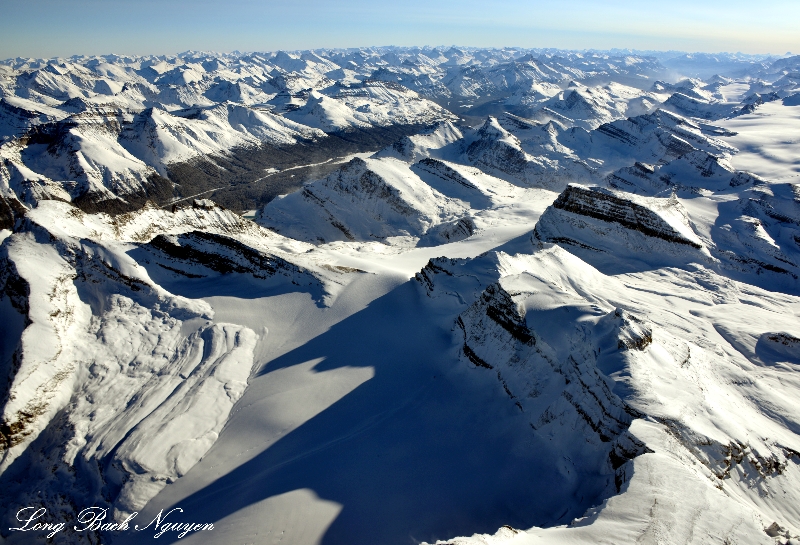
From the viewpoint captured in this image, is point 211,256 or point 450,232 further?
point 450,232

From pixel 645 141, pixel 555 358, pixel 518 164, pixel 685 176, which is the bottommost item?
pixel 555 358

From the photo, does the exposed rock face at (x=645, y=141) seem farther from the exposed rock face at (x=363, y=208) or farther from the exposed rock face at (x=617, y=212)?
the exposed rock face at (x=617, y=212)

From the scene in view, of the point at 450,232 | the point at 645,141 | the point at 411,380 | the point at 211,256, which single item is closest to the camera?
the point at 411,380

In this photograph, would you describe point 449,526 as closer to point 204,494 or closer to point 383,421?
point 383,421

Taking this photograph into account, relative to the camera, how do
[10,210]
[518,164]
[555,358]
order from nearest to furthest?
[555,358]
[10,210]
[518,164]

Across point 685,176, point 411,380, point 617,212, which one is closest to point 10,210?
point 411,380

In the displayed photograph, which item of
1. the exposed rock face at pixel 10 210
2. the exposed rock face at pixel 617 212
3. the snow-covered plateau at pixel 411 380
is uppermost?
the exposed rock face at pixel 617 212

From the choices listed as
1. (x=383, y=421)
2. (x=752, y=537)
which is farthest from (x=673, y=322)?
(x=383, y=421)

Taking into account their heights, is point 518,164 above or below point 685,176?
below

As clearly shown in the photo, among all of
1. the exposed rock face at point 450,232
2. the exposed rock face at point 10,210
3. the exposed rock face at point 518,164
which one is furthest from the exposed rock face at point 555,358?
the exposed rock face at point 10,210

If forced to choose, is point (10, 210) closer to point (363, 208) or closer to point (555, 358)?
point (363, 208)

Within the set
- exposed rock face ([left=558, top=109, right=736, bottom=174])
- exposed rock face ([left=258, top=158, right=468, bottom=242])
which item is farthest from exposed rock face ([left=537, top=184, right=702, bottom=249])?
exposed rock face ([left=558, top=109, right=736, bottom=174])
